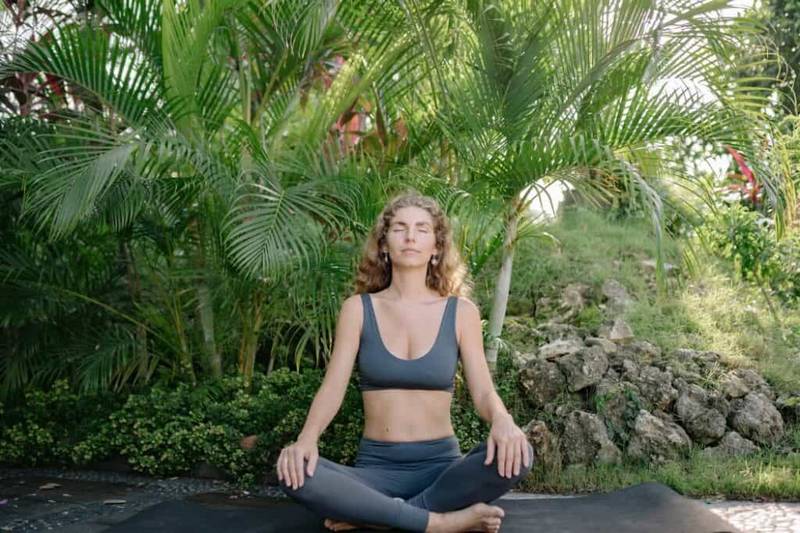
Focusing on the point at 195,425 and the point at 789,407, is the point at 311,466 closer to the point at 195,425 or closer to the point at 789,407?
the point at 195,425

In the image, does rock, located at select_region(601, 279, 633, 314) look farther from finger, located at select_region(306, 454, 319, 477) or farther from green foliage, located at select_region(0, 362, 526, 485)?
finger, located at select_region(306, 454, 319, 477)

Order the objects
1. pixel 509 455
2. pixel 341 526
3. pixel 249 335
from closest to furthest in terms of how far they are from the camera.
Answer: pixel 509 455, pixel 341 526, pixel 249 335

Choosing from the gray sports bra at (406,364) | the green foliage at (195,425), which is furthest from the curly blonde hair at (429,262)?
the green foliage at (195,425)

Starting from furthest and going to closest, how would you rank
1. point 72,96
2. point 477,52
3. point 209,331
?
point 72,96, point 209,331, point 477,52

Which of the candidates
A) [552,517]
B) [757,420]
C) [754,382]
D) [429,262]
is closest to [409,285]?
[429,262]

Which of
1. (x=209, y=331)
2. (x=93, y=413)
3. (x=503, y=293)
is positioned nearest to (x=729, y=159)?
(x=503, y=293)

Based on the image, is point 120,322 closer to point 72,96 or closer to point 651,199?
point 72,96

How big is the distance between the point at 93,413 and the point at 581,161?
3500 millimetres

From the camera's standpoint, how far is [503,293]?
5.16m

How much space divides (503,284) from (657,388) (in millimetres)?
1281

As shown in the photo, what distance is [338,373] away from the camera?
3.50m

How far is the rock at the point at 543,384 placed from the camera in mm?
5516

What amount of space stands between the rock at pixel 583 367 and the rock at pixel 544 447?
43 centimetres

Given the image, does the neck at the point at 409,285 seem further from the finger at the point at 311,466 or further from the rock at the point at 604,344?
the rock at the point at 604,344
